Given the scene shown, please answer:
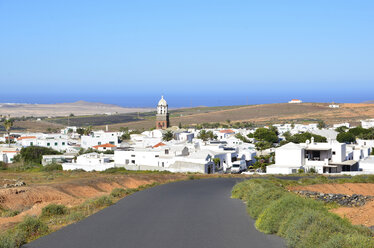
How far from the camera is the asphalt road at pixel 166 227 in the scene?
48.3 ft

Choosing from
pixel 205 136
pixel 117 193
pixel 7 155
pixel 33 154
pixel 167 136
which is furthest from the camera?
pixel 205 136

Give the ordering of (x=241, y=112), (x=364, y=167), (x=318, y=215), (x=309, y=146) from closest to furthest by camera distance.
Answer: (x=318, y=215) → (x=364, y=167) → (x=309, y=146) → (x=241, y=112)

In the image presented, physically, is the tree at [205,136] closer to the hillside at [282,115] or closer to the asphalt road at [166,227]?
the asphalt road at [166,227]

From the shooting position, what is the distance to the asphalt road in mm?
A: 14727

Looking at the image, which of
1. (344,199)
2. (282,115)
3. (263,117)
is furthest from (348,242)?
(282,115)

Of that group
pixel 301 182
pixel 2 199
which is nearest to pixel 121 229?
pixel 2 199

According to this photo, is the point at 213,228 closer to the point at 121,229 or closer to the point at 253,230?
the point at 253,230

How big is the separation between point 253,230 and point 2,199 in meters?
14.1

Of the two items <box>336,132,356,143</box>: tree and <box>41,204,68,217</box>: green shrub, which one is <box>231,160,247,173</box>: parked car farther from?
<box>41,204,68,217</box>: green shrub

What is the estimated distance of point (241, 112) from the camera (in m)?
174

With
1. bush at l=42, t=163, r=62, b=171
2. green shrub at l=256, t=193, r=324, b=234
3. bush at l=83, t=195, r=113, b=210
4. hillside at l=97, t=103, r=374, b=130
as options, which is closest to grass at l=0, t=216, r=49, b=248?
bush at l=83, t=195, r=113, b=210

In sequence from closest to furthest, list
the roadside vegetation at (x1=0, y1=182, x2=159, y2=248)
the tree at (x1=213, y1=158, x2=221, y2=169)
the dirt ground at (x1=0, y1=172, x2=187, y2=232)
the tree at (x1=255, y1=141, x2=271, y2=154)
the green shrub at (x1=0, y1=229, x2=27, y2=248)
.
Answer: the green shrub at (x1=0, y1=229, x2=27, y2=248) < the roadside vegetation at (x1=0, y1=182, x2=159, y2=248) < the dirt ground at (x1=0, y1=172, x2=187, y2=232) < the tree at (x1=213, y1=158, x2=221, y2=169) < the tree at (x1=255, y1=141, x2=271, y2=154)

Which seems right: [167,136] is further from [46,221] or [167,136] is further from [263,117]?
[263,117]

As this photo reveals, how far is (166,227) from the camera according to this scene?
1736cm
